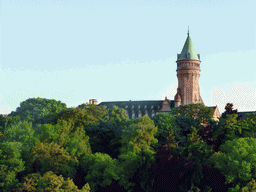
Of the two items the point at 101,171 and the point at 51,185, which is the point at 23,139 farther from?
the point at 51,185

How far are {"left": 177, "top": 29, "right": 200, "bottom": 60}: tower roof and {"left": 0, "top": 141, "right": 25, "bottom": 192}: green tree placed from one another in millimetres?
93535

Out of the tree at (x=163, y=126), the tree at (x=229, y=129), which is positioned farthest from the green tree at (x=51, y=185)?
the tree at (x=229, y=129)

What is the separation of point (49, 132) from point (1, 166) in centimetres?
903

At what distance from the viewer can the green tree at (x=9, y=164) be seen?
6184 centimetres

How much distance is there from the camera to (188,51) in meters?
151

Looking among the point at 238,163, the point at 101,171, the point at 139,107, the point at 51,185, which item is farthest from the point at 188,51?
the point at 51,185

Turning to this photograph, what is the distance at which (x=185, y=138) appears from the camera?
77.2m

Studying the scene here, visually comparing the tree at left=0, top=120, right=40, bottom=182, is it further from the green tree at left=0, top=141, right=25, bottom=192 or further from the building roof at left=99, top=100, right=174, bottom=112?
the building roof at left=99, top=100, right=174, bottom=112

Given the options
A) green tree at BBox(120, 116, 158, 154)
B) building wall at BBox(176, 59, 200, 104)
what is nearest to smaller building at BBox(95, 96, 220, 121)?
building wall at BBox(176, 59, 200, 104)

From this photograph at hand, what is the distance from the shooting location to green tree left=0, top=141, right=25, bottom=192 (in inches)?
2435

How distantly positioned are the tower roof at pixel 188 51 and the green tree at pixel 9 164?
307 feet

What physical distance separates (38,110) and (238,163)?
37727mm

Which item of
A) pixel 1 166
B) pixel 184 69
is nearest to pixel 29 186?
pixel 1 166

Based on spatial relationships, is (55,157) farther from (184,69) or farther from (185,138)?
(184,69)
